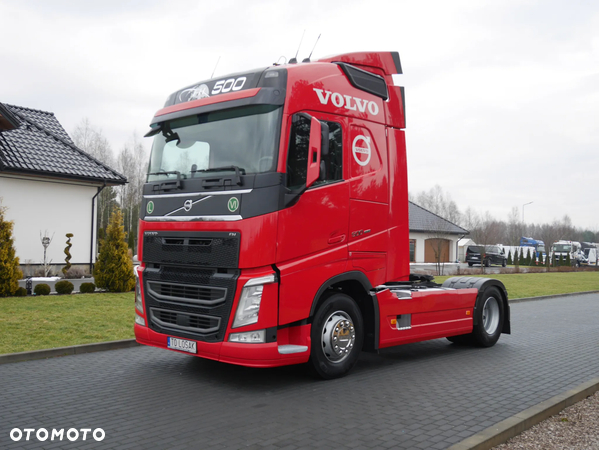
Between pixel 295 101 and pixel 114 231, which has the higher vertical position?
pixel 295 101

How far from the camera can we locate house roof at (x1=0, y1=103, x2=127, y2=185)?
21266 mm

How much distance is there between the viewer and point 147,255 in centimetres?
702

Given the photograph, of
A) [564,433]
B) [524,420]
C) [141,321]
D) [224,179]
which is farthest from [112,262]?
[564,433]

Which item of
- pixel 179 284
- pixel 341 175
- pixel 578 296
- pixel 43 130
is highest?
pixel 43 130

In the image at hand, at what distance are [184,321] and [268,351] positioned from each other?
1174 mm

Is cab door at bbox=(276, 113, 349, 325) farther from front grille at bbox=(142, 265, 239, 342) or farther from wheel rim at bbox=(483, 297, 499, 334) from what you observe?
wheel rim at bbox=(483, 297, 499, 334)

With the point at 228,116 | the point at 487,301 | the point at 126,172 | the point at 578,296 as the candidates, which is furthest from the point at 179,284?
the point at 126,172

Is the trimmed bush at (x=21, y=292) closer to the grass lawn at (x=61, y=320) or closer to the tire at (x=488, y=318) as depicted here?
the grass lawn at (x=61, y=320)

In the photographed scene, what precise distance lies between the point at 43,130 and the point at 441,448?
24.8 meters

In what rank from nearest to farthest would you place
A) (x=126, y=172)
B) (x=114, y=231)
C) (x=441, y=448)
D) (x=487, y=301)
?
(x=441, y=448), (x=487, y=301), (x=114, y=231), (x=126, y=172)

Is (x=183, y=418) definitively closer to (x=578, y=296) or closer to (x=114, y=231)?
(x=114, y=231)

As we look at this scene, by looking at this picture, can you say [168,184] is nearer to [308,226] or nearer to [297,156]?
[297,156]

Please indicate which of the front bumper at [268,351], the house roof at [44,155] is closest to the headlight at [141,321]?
the front bumper at [268,351]

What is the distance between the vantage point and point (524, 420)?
16.4 ft
